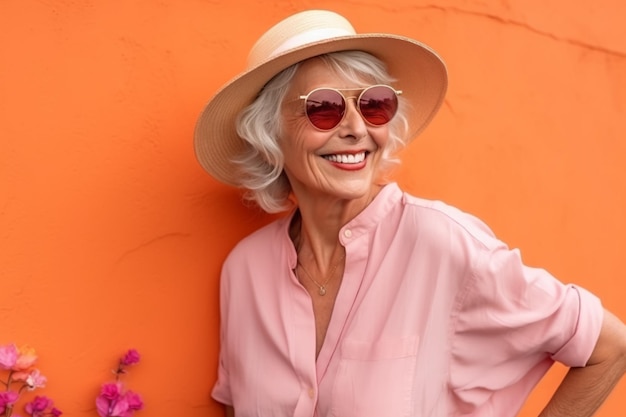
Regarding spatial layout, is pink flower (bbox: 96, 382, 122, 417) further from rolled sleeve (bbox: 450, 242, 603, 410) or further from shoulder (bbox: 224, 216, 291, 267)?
rolled sleeve (bbox: 450, 242, 603, 410)

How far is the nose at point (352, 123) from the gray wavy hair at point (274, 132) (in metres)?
0.08

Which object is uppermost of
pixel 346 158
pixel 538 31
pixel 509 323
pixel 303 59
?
pixel 538 31

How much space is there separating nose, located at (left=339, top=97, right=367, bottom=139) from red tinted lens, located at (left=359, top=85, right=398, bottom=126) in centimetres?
2

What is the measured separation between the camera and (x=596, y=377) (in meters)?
2.58

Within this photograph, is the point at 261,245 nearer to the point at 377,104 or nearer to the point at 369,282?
the point at 369,282

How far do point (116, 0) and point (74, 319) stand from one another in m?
0.83

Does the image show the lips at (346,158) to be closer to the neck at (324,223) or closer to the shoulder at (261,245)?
the neck at (324,223)

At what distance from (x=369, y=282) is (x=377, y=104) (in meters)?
0.45

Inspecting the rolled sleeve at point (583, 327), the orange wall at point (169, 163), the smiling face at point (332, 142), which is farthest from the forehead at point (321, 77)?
the rolled sleeve at point (583, 327)

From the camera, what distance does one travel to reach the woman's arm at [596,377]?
2.54 meters

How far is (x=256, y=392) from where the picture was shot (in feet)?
8.63

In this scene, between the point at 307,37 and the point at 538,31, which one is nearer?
the point at 307,37

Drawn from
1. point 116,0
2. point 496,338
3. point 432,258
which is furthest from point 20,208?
point 496,338

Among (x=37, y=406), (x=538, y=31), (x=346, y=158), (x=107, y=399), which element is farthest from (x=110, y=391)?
(x=538, y=31)
